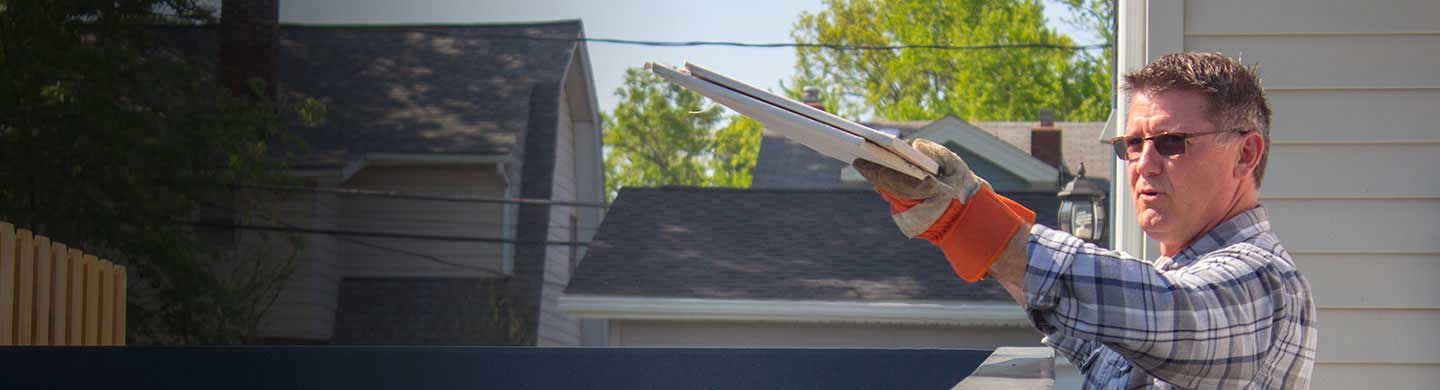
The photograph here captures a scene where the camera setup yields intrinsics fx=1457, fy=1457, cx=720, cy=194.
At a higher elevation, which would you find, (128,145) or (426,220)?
(128,145)

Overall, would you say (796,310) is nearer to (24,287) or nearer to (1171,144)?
(24,287)

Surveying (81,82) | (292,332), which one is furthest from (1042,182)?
(81,82)

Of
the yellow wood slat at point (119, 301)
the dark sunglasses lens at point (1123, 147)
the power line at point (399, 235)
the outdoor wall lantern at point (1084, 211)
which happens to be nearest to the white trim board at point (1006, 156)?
the power line at point (399, 235)

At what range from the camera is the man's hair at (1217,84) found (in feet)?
4.90

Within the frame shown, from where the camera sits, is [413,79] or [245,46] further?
[413,79]

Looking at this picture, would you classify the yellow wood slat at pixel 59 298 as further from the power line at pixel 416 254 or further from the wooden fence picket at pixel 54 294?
the power line at pixel 416 254

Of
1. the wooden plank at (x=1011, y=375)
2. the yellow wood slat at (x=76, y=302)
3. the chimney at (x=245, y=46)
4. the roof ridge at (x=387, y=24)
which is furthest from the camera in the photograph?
the roof ridge at (x=387, y=24)

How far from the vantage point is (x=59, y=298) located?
3.91 meters

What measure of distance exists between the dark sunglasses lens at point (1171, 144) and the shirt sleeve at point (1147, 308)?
0.18m

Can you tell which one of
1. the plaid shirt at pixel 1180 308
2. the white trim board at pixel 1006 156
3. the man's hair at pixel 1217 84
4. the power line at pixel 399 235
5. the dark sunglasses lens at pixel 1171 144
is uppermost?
the white trim board at pixel 1006 156

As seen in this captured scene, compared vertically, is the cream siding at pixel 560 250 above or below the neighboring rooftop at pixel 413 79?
below

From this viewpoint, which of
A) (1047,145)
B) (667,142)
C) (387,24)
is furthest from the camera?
(667,142)

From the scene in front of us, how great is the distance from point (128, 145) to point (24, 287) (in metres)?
9.21

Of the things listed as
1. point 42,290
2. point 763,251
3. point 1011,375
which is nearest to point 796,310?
point 763,251
